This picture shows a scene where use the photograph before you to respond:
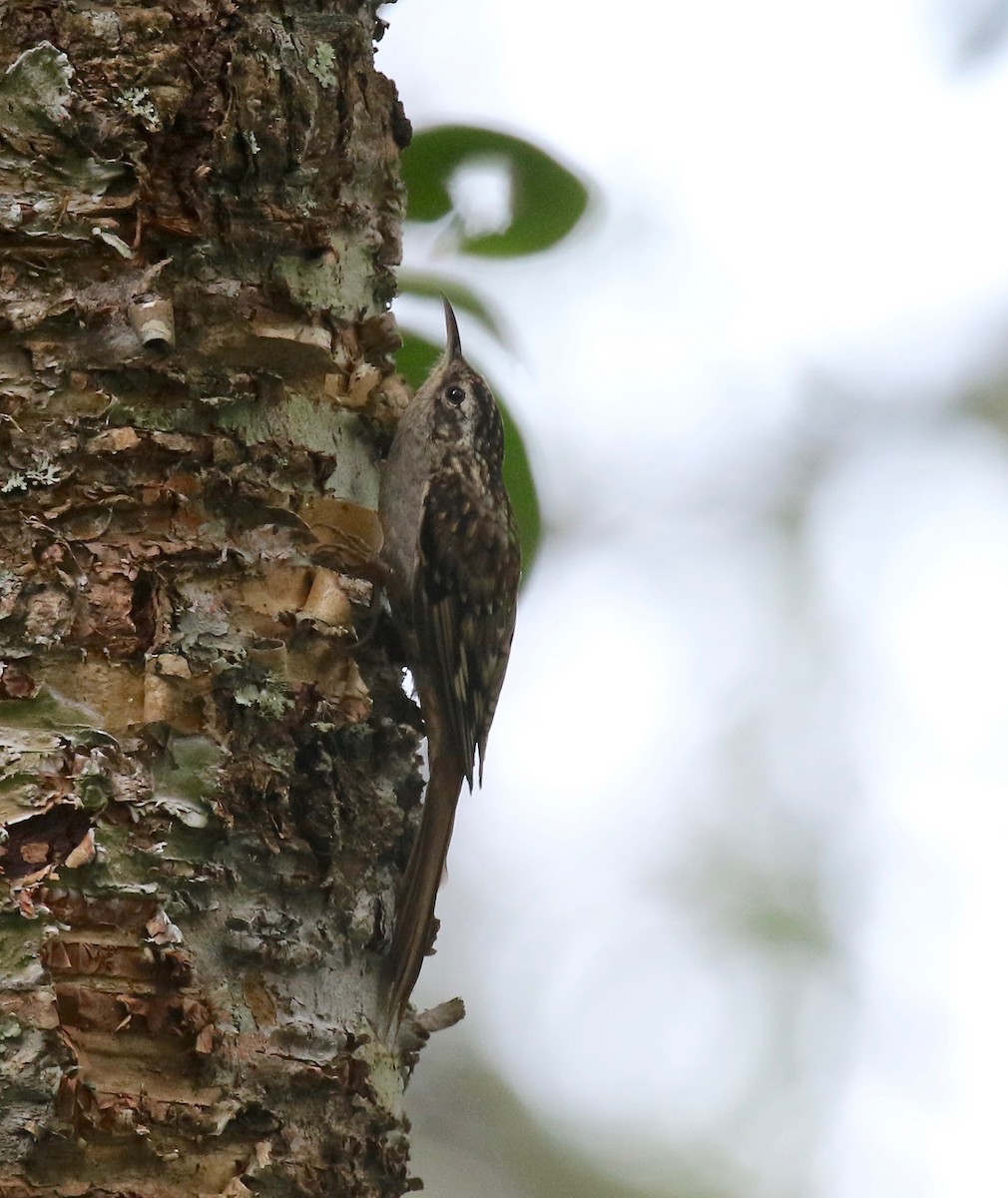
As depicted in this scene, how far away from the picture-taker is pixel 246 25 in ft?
6.30

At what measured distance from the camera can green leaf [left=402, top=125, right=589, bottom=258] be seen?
2.17m

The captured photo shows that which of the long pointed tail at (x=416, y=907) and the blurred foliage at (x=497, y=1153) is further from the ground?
the long pointed tail at (x=416, y=907)

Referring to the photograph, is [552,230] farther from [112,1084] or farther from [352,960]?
[112,1084]

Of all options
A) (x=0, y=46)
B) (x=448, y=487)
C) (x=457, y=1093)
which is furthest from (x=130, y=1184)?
(x=457, y=1093)

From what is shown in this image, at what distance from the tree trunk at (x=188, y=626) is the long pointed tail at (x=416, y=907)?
47 mm

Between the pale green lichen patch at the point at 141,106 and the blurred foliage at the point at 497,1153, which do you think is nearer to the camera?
the pale green lichen patch at the point at 141,106

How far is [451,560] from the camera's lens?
3.16m

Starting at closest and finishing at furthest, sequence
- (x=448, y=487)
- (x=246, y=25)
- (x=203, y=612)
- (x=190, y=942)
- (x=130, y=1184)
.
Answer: (x=130, y=1184), (x=190, y=942), (x=203, y=612), (x=246, y=25), (x=448, y=487)

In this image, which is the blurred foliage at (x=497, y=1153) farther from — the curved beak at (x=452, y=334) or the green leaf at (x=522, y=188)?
the green leaf at (x=522, y=188)

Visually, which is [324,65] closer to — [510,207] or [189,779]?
[510,207]

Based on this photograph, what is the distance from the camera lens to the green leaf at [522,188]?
217 centimetres

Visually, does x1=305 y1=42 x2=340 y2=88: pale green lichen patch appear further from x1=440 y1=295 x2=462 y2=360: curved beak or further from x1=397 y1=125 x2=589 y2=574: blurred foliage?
x1=440 y1=295 x2=462 y2=360: curved beak

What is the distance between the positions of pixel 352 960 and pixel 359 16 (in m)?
1.28

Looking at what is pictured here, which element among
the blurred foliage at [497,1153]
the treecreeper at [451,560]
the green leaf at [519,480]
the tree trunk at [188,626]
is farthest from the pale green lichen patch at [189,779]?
the blurred foliage at [497,1153]
